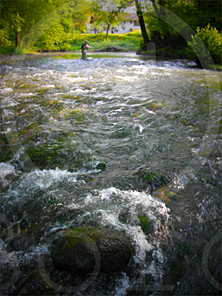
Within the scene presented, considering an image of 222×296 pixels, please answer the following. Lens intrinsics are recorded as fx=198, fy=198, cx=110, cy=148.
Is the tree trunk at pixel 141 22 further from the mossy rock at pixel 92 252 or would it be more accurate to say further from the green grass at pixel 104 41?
the mossy rock at pixel 92 252

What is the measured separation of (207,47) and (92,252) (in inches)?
734

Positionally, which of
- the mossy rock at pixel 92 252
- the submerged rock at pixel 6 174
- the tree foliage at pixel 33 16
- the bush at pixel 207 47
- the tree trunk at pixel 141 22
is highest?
the tree trunk at pixel 141 22

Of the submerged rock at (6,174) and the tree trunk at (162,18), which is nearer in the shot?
the submerged rock at (6,174)

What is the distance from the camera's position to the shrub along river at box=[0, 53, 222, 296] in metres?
2.02

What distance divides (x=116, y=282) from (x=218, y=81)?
11718 millimetres

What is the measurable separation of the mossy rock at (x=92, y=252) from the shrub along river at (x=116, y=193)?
5 centimetres

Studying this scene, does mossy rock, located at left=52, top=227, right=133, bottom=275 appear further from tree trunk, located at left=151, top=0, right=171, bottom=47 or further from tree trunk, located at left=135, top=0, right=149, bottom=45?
tree trunk, located at left=135, top=0, right=149, bottom=45

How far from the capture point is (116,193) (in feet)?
10.2

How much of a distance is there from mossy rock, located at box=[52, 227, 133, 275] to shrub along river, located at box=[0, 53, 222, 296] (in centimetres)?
5

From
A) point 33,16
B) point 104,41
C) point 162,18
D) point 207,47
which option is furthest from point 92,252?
point 104,41

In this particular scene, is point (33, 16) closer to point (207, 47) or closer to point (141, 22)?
point (207, 47)

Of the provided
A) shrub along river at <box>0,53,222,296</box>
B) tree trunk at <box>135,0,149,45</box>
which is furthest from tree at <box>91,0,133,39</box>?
shrub along river at <box>0,53,222,296</box>

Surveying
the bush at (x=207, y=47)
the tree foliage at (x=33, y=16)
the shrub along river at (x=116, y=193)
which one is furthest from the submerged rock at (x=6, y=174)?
the bush at (x=207, y=47)

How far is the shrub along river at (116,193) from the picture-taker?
2018 millimetres
